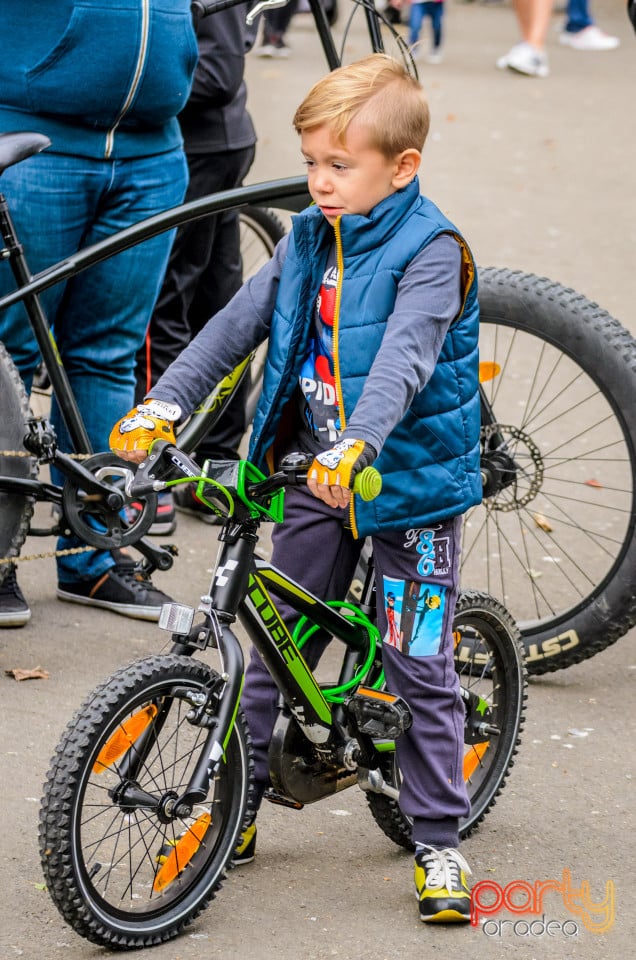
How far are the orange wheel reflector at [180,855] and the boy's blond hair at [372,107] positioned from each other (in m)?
1.33

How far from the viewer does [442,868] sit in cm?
302

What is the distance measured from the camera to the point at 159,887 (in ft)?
9.35

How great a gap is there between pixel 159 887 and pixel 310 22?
14574 millimetres

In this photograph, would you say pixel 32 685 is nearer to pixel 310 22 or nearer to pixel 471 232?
pixel 471 232

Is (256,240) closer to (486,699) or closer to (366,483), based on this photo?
(486,699)

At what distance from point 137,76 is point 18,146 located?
410 millimetres

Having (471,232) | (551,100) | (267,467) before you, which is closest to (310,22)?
(551,100)

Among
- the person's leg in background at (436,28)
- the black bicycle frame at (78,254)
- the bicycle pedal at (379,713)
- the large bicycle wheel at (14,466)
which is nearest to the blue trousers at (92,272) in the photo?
the black bicycle frame at (78,254)

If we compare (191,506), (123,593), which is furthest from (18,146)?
(191,506)

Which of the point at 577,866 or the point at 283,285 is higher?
the point at 283,285

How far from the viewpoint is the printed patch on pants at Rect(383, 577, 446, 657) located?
299 centimetres

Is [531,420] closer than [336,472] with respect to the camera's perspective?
No

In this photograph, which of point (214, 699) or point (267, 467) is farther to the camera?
point (267, 467)

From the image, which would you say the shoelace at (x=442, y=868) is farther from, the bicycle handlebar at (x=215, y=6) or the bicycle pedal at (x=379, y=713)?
the bicycle handlebar at (x=215, y=6)
